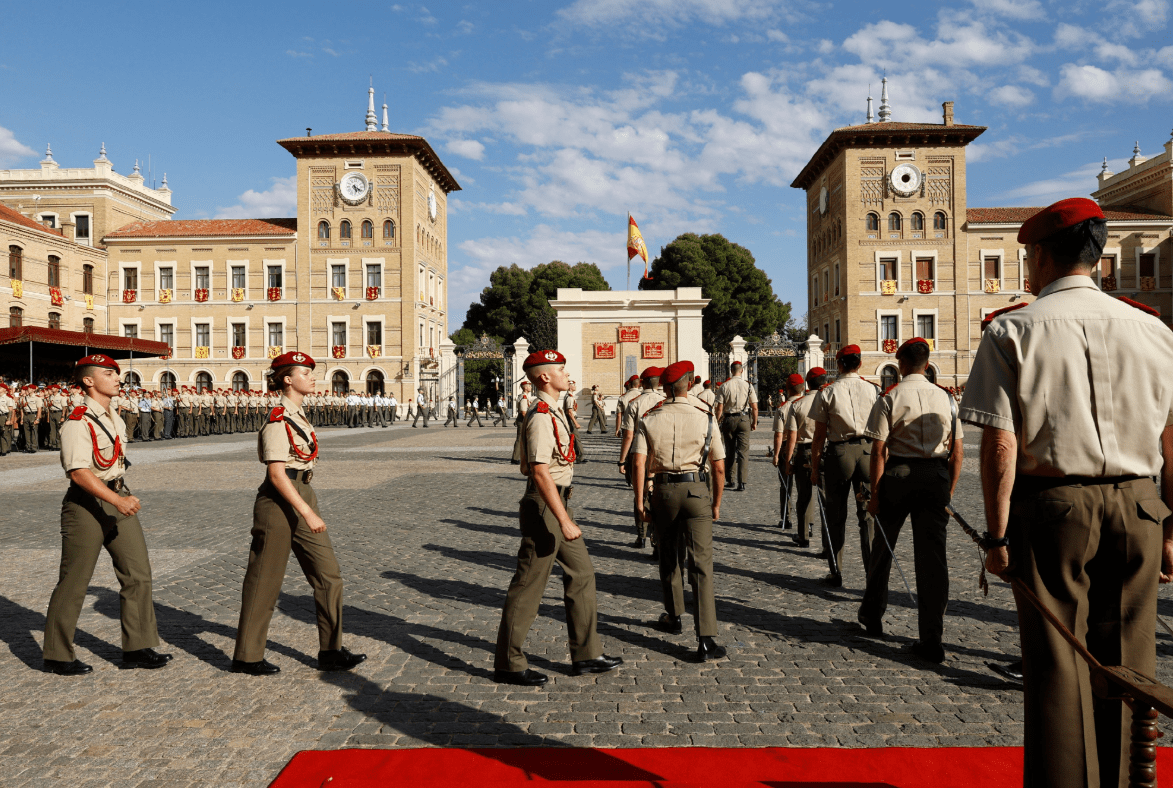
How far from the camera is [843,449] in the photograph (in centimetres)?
629

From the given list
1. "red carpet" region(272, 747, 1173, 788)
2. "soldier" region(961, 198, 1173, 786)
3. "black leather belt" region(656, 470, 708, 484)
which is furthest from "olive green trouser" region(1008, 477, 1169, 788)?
"black leather belt" region(656, 470, 708, 484)

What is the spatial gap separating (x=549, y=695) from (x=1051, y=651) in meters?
2.42

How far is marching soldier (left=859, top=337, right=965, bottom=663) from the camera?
15.4 feet

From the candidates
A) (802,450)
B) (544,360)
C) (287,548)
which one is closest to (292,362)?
(287,548)

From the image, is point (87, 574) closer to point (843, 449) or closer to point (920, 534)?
point (920, 534)

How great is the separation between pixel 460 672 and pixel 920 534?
271cm

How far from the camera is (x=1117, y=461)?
7.95 feet

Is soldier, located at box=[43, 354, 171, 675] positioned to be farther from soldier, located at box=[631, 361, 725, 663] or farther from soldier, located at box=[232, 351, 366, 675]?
soldier, located at box=[631, 361, 725, 663]

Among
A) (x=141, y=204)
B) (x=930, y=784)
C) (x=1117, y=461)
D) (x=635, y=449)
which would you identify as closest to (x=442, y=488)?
(x=635, y=449)

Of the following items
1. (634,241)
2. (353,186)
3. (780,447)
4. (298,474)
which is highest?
(353,186)

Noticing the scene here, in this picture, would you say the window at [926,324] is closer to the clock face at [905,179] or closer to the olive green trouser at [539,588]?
the clock face at [905,179]

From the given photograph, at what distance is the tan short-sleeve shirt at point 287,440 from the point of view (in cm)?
431

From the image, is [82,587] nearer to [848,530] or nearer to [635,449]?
[635,449]

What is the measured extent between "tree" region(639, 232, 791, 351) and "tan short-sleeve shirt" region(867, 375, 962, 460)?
52.8m
